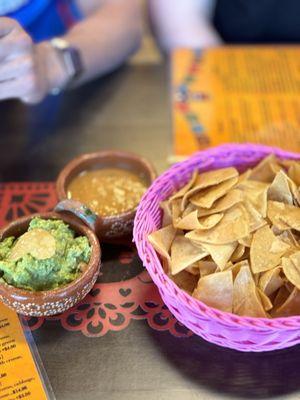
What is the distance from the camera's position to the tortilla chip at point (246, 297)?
79 cm

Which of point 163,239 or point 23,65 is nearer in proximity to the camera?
point 163,239

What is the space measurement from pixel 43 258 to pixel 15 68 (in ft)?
1.61

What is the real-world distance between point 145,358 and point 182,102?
28.1 inches

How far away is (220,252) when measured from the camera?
2.75 feet

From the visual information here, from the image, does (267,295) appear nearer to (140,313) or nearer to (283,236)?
(283,236)

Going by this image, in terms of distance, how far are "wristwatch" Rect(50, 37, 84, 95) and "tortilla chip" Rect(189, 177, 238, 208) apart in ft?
1.94

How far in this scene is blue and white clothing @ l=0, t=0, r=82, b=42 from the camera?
4.38 feet

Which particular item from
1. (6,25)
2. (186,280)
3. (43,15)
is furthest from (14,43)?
(186,280)

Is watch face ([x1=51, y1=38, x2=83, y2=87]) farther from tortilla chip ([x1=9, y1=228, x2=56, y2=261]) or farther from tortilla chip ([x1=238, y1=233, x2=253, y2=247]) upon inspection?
tortilla chip ([x1=238, y1=233, x2=253, y2=247])

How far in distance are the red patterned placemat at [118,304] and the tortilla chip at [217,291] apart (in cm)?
11

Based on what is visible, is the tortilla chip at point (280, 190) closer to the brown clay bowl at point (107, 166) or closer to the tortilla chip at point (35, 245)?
the brown clay bowl at point (107, 166)

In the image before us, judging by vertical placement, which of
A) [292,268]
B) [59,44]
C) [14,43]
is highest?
[14,43]

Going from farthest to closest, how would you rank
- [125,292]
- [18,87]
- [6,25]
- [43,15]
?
[43,15] → [18,87] → [6,25] → [125,292]

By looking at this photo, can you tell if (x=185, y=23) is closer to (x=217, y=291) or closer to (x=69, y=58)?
(x=69, y=58)
